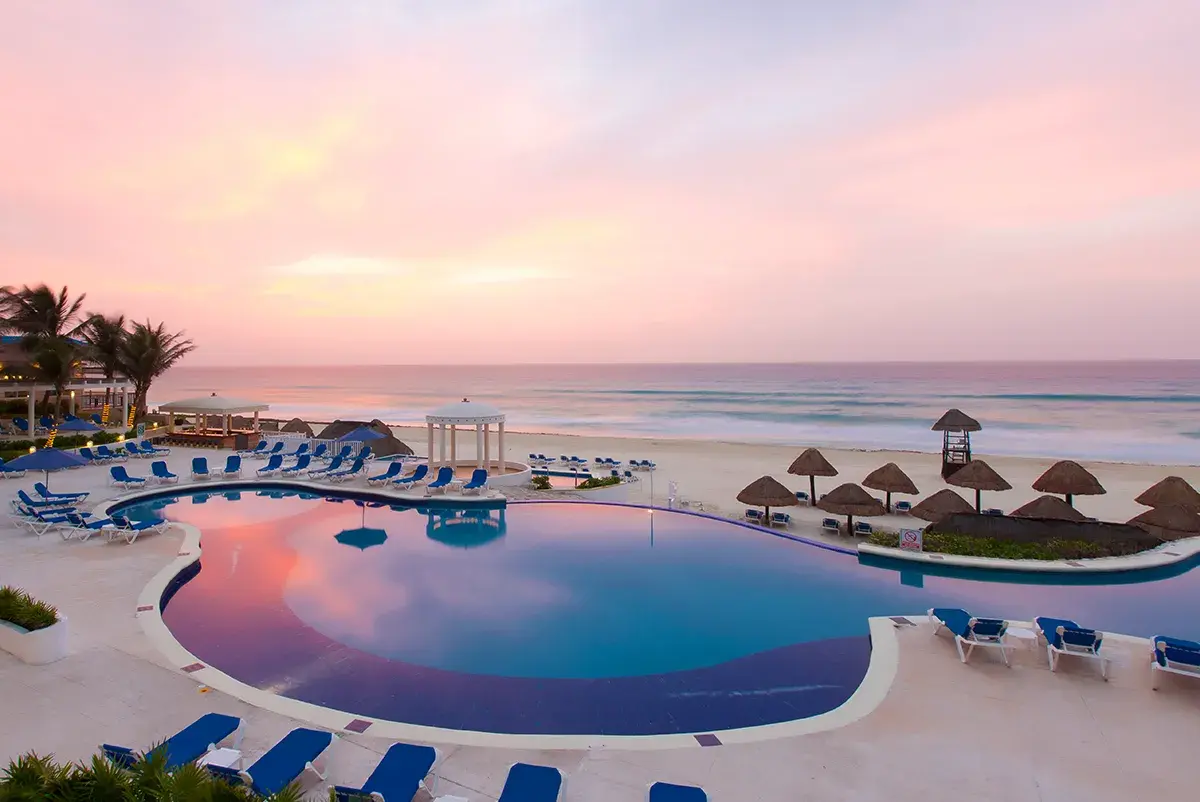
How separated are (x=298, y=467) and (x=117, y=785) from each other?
50.7 feet

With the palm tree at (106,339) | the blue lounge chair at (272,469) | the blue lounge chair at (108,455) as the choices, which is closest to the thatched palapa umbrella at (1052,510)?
the blue lounge chair at (272,469)

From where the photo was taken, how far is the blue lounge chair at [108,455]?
60.6ft

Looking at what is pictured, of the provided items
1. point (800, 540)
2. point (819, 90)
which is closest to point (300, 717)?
point (800, 540)

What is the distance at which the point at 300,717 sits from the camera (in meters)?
5.03

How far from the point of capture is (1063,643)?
6227 millimetres

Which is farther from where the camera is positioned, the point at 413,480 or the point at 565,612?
the point at 413,480

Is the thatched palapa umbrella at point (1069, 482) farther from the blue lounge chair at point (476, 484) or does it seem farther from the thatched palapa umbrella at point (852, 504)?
the blue lounge chair at point (476, 484)

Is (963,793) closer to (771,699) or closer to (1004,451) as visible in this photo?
(771,699)

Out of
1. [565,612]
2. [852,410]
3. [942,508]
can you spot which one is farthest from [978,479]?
[852,410]

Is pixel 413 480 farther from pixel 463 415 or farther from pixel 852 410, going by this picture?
pixel 852 410

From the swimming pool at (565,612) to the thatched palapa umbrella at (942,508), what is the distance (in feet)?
5.20

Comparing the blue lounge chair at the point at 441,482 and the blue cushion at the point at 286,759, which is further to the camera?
the blue lounge chair at the point at 441,482

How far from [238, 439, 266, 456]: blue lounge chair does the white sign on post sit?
756 inches

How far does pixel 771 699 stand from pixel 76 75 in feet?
60.0
